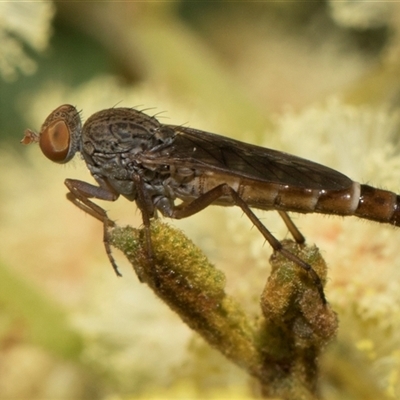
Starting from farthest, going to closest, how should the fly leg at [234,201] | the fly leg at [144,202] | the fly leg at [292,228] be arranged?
the fly leg at [292,228] < the fly leg at [234,201] < the fly leg at [144,202]

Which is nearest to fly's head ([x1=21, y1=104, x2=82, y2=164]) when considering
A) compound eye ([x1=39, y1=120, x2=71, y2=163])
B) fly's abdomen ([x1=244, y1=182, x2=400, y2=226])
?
compound eye ([x1=39, y1=120, x2=71, y2=163])

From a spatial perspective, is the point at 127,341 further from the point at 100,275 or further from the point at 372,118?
the point at 372,118

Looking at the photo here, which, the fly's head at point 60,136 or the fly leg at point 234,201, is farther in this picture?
the fly's head at point 60,136

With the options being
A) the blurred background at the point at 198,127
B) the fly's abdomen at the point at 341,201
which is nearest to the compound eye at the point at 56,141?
the blurred background at the point at 198,127

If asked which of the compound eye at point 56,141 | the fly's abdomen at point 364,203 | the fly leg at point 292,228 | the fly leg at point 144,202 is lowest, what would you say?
the fly leg at point 144,202

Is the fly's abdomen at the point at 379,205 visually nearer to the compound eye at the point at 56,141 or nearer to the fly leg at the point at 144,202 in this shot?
the fly leg at the point at 144,202

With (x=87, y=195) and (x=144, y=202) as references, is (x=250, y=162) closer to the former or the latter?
(x=144, y=202)
